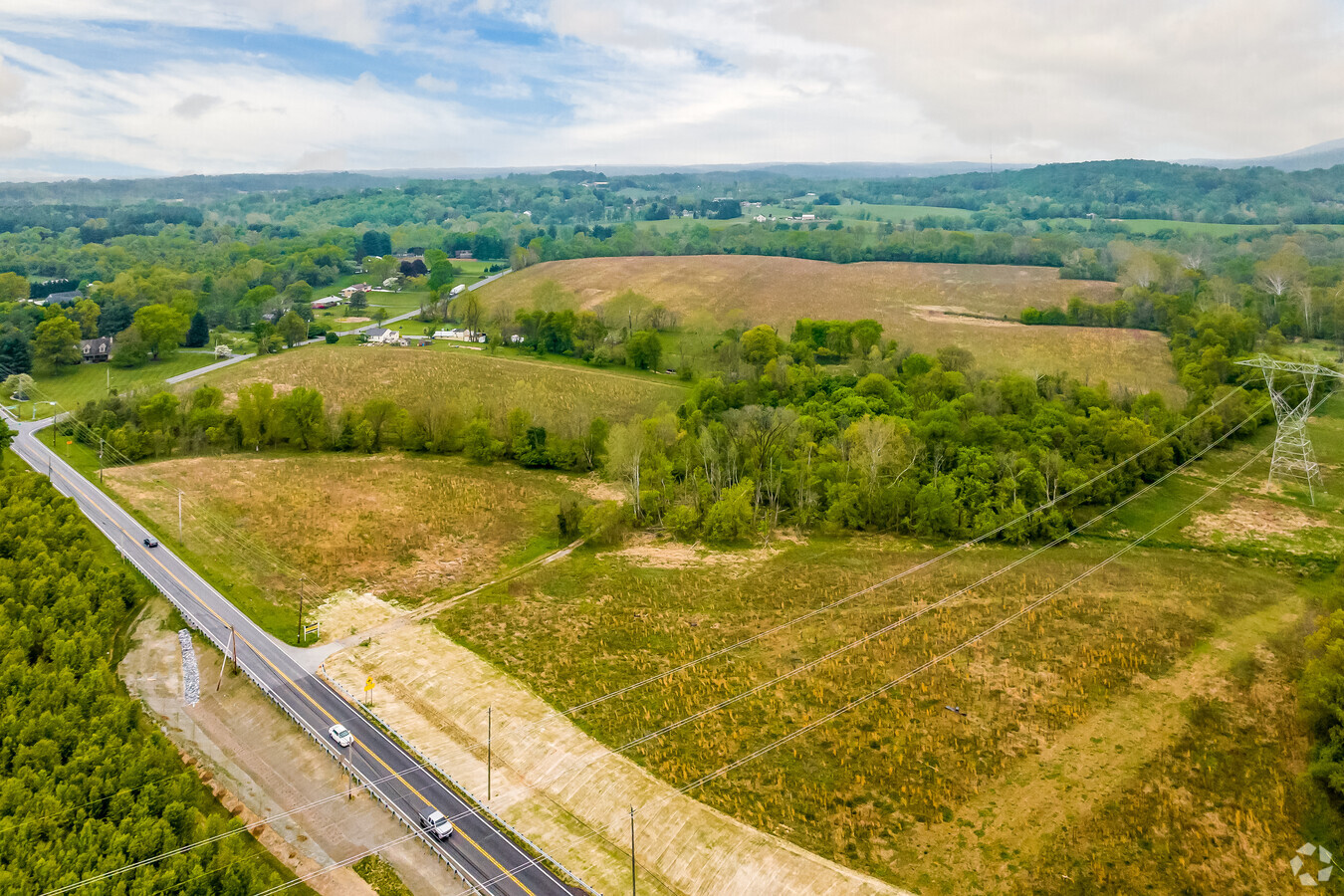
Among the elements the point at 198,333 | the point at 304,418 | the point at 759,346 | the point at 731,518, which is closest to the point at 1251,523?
the point at 731,518

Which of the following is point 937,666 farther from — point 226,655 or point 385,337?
point 385,337

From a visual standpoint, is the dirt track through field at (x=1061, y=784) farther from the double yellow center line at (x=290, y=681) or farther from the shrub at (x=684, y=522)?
the shrub at (x=684, y=522)

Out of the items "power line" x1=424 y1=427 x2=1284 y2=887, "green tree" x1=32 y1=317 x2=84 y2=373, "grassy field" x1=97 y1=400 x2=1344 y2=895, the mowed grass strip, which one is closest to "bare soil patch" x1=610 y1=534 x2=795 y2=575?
"grassy field" x1=97 y1=400 x2=1344 y2=895

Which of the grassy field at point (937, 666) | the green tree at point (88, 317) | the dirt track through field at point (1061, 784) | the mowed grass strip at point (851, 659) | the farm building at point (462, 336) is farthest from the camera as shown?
the farm building at point (462, 336)

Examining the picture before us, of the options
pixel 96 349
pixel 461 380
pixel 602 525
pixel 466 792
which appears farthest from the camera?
pixel 96 349

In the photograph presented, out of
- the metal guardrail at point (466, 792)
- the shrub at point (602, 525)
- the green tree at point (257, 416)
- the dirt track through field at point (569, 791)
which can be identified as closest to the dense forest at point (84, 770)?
the metal guardrail at point (466, 792)
